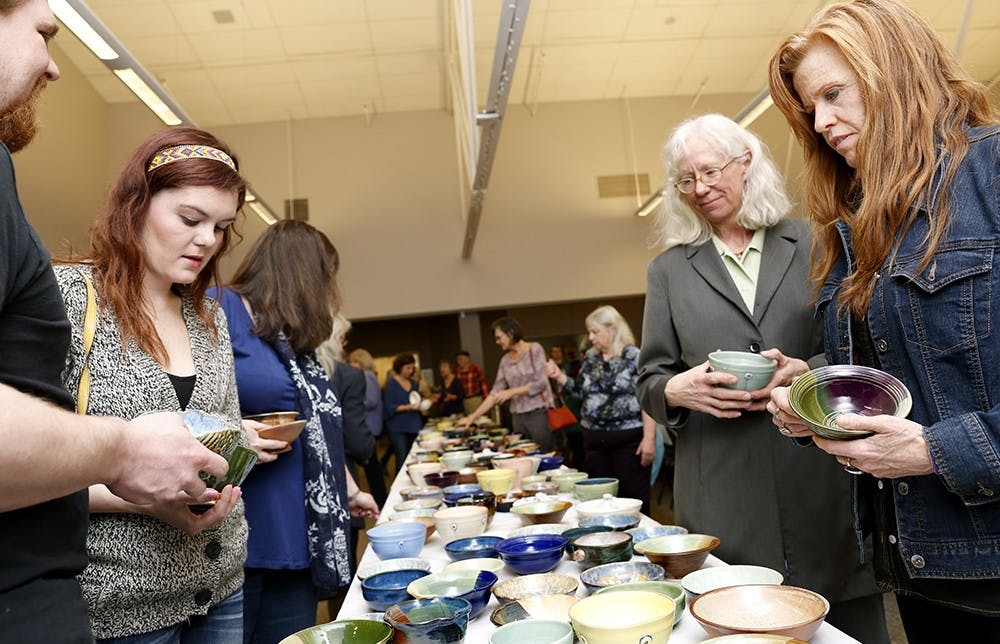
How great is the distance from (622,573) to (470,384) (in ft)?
22.9

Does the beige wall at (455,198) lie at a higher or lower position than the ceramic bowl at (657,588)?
higher

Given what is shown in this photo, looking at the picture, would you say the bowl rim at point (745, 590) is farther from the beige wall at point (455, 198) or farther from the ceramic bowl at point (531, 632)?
the beige wall at point (455, 198)

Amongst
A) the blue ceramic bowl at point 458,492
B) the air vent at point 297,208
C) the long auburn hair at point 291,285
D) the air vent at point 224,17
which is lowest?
the blue ceramic bowl at point 458,492

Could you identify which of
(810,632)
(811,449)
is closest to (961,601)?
(810,632)

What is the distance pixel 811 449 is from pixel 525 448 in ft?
7.36

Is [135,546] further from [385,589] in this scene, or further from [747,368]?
[747,368]

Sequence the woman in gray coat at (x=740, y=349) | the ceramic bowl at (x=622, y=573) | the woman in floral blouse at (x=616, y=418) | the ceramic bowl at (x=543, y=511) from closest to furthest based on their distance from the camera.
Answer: the ceramic bowl at (x=622, y=573) → the woman in gray coat at (x=740, y=349) → the ceramic bowl at (x=543, y=511) → the woman in floral blouse at (x=616, y=418)

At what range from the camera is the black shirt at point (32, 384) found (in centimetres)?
73

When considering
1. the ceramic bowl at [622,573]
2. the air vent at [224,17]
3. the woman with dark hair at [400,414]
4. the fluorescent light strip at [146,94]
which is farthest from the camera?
the woman with dark hair at [400,414]

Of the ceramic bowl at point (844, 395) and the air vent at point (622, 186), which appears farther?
the air vent at point (622, 186)

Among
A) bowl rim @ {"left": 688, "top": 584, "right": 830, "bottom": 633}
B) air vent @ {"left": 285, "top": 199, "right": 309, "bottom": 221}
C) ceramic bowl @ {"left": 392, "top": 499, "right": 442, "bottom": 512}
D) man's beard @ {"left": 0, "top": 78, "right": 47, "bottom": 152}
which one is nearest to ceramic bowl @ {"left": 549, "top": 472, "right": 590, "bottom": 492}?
ceramic bowl @ {"left": 392, "top": 499, "right": 442, "bottom": 512}

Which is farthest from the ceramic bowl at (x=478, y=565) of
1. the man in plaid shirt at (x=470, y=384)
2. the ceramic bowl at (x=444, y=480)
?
the man in plaid shirt at (x=470, y=384)

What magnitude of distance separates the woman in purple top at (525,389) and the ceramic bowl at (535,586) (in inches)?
175

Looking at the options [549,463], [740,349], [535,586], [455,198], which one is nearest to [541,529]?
[535,586]
